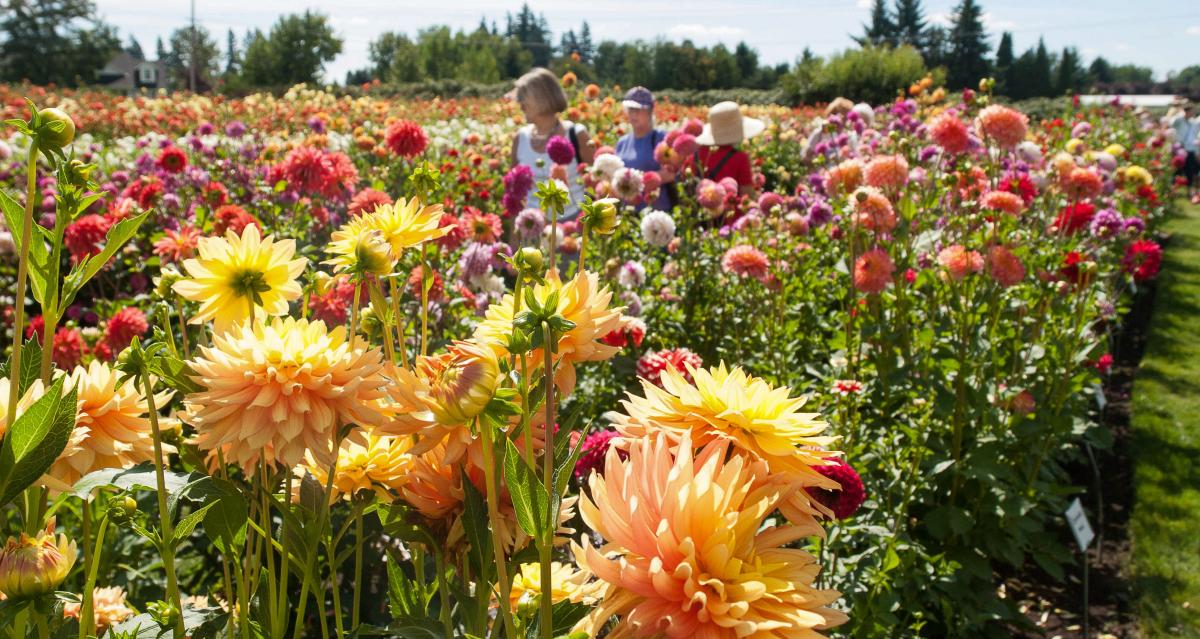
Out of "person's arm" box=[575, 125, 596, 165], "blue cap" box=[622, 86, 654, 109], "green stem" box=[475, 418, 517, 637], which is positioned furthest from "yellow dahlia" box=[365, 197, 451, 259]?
"blue cap" box=[622, 86, 654, 109]

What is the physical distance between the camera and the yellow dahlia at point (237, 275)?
80cm

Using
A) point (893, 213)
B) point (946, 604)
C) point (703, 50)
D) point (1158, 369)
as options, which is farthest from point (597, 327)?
point (703, 50)

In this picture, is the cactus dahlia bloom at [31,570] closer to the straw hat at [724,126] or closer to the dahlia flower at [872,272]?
the dahlia flower at [872,272]

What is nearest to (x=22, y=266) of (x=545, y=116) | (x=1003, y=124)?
(x=1003, y=124)

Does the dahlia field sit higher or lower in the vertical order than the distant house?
lower

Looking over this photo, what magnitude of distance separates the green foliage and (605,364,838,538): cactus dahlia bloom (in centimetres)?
2614

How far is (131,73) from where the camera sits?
71.0 metres

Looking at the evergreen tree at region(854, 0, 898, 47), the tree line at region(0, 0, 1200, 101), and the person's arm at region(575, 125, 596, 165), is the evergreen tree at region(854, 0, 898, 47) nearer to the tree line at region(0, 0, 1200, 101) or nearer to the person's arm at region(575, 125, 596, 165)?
the tree line at region(0, 0, 1200, 101)

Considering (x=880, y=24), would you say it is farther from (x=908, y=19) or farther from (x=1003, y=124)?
(x=1003, y=124)

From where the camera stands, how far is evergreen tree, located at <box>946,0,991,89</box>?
56.6 meters

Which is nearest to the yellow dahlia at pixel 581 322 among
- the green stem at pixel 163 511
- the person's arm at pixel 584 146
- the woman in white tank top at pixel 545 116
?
the green stem at pixel 163 511

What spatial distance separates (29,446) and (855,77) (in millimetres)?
28406

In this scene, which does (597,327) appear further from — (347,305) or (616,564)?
(347,305)

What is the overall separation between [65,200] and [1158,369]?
6742 mm
